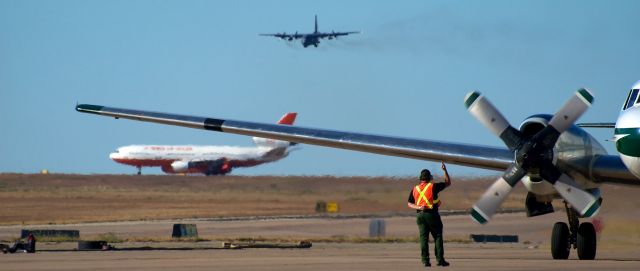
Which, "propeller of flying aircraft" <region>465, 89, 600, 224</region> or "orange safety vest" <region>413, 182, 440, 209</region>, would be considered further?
"propeller of flying aircraft" <region>465, 89, 600, 224</region>

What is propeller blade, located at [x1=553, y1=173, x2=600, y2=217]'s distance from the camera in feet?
73.0

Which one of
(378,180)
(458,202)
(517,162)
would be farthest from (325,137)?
(458,202)

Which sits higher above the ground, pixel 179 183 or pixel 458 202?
pixel 179 183

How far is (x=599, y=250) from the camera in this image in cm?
2952

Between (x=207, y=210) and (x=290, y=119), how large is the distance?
6230 centimetres

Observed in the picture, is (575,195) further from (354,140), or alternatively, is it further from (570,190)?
(354,140)

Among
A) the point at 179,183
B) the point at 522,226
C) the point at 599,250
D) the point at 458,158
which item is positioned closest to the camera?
the point at 458,158

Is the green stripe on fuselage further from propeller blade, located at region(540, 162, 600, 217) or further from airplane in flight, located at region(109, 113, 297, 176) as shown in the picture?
airplane in flight, located at region(109, 113, 297, 176)

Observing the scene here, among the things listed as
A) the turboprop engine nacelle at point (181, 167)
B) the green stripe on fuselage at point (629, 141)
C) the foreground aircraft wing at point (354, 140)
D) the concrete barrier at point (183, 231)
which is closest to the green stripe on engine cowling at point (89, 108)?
the foreground aircraft wing at point (354, 140)

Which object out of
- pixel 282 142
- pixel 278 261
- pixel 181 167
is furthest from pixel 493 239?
pixel 181 167

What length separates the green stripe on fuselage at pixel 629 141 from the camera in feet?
66.9

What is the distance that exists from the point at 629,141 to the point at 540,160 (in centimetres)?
190

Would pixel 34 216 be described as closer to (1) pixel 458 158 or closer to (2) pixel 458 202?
(2) pixel 458 202

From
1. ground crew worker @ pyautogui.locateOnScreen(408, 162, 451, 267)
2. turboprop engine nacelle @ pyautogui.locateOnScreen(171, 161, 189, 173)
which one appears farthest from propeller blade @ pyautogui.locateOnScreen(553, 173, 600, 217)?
turboprop engine nacelle @ pyautogui.locateOnScreen(171, 161, 189, 173)
